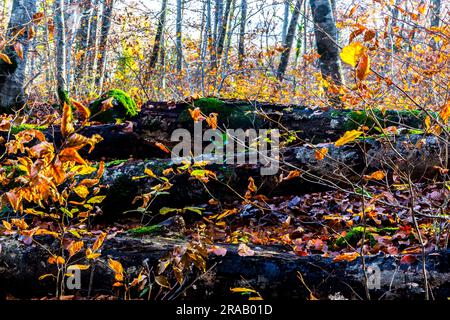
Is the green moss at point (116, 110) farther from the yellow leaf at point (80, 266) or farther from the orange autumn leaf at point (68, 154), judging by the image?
the orange autumn leaf at point (68, 154)

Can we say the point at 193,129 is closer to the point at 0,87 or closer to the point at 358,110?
the point at 358,110

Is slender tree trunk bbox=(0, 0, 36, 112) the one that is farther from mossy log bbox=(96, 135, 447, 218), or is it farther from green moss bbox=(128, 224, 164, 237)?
green moss bbox=(128, 224, 164, 237)

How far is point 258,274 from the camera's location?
2.09m

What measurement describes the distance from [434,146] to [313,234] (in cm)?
160

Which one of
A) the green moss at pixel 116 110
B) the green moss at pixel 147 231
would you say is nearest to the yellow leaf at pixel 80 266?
the green moss at pixel 147 231

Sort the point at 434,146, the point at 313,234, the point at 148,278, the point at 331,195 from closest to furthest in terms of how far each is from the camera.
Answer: the point at 148,278, the point at 313,234, the point at 434,146, the point at 331,195

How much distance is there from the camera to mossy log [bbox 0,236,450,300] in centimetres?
196

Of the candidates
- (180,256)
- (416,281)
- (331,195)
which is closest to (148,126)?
(331,195)

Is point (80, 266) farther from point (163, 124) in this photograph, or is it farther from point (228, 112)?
point (228, 112)

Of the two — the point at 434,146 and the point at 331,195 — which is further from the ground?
the point at 434,146

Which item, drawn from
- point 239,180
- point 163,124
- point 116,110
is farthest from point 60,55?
point 239,180

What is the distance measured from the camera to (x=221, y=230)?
3.83 m

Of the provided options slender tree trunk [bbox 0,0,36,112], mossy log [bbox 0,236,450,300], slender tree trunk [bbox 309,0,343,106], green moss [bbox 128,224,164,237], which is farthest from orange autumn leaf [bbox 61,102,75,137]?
slender tree trunk [bbox 309,0,343,106]
